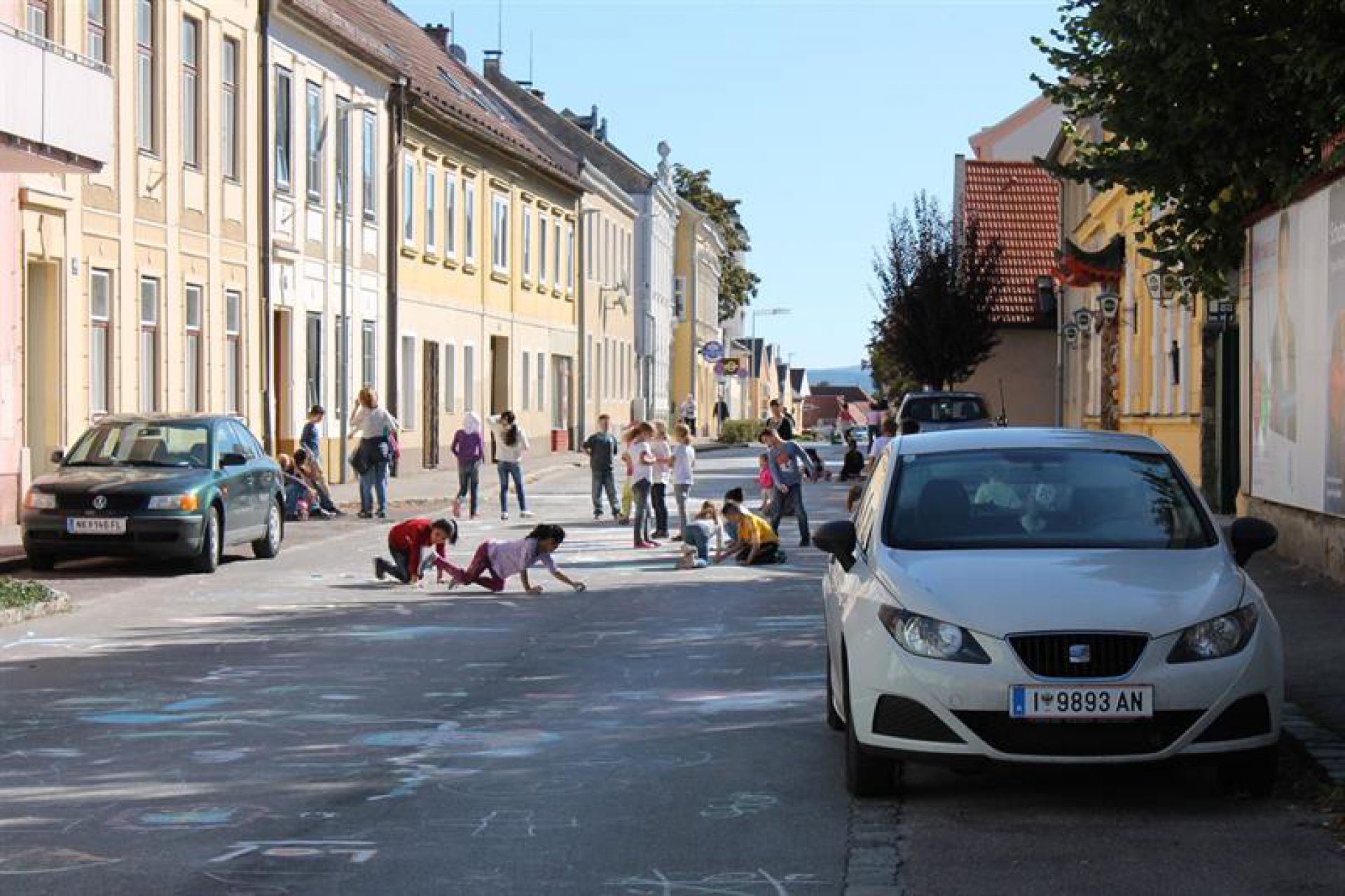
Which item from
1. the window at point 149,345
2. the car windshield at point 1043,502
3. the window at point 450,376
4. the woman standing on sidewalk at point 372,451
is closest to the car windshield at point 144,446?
the window at point 149,345

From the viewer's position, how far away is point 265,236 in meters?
37.0

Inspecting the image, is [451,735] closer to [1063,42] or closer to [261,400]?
[1063,42]

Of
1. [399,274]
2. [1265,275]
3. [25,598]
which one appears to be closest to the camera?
[25,598]

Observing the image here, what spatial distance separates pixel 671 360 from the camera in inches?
4122

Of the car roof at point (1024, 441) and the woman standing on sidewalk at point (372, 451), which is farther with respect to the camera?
the woman standing on sidewalk at point (372, 451)

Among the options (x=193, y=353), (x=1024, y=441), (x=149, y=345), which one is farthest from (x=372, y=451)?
(x=1024, y=441)

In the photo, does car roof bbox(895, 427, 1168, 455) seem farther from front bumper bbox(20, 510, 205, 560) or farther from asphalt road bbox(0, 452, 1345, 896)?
front bumper bbox(20, 510, 205, 560)

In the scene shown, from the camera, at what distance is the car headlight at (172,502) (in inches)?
842

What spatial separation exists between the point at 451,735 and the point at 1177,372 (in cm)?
2569

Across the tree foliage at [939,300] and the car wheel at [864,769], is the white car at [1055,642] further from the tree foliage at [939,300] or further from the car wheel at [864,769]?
the tree foliage at [939,300]

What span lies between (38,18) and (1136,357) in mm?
21372

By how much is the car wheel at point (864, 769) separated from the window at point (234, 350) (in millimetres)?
27286

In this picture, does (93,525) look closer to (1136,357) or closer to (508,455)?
(508,455)

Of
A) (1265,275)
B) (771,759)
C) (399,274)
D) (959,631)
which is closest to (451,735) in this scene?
(771,759)
